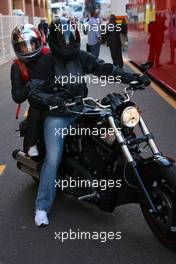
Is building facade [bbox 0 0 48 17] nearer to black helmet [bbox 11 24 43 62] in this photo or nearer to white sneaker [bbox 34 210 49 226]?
black helmet [bbox 11 24 43 62]

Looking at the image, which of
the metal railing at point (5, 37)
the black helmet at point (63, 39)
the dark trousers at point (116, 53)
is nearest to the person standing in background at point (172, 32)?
the dark trousers at point (116, 53)

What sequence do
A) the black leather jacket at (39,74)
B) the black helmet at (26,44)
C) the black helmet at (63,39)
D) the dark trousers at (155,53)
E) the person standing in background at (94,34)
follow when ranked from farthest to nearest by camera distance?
the person standing in background at (94,34) → the dark trousers at (155,53) → the black helmet at (26,44) → the black leather jacket at (39,74) → the black helmet at (63,39)

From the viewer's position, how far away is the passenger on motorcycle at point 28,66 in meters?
4.26

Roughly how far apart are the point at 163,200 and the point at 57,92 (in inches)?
48.2

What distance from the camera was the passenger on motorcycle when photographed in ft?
14.0

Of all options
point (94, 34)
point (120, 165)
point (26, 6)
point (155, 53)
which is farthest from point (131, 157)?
point (26, 6)

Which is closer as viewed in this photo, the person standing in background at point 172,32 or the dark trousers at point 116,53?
the person standing in background at point 172,32

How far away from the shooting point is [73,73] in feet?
13.8

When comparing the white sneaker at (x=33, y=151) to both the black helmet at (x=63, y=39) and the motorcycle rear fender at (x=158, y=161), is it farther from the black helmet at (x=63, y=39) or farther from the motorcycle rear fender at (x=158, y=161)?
the motorcycle rear fender at (x=158, y=161)

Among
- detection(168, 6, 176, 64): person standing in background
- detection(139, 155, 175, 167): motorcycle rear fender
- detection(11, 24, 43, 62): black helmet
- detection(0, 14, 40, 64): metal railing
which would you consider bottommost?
detection(0, 14, 40, 64): metal railing

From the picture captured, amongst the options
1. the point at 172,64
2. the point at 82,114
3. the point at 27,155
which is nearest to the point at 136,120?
the point at 82,114

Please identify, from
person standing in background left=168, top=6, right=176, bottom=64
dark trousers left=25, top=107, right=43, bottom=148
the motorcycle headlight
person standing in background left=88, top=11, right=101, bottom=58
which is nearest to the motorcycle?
the motorcycle headlight

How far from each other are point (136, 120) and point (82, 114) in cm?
57

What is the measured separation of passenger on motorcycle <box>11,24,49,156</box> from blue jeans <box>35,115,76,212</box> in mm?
191
